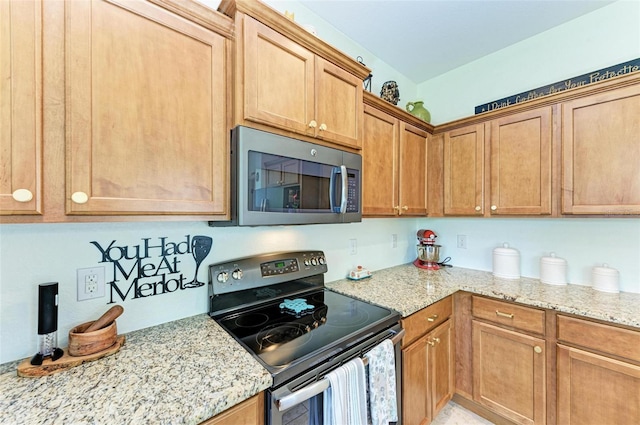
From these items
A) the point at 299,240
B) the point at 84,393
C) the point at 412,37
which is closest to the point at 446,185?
the point at 412,37

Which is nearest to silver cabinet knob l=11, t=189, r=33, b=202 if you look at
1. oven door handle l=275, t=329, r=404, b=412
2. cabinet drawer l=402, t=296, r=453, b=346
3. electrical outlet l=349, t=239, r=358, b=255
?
oven door handle l=275, t=329, r=404, b=412

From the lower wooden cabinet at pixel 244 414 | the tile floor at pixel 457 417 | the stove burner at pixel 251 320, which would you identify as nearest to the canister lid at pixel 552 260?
the tile floor at pixel 457 417

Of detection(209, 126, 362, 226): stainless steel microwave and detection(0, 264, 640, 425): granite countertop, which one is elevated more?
detection(209, 126, 362, 226): stainless steel microwave

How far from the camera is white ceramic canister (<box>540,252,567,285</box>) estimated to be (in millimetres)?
1845

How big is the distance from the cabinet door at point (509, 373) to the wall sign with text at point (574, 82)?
1775 millimetres

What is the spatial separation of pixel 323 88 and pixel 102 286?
1.42m

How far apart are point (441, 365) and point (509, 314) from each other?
0.58 metres

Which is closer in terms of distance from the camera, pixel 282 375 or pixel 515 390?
pixel 282 375

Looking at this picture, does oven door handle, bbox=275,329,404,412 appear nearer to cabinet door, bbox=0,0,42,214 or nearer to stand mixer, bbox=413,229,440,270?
cabinet door, bbox=0,0,42,214

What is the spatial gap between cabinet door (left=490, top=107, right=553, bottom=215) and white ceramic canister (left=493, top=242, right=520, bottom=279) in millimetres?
369

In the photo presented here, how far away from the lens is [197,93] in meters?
1.04

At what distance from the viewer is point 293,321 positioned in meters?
1.31

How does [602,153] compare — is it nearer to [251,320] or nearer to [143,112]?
[251,320]

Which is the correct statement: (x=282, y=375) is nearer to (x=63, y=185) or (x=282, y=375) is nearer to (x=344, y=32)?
(x=63, y=185)
